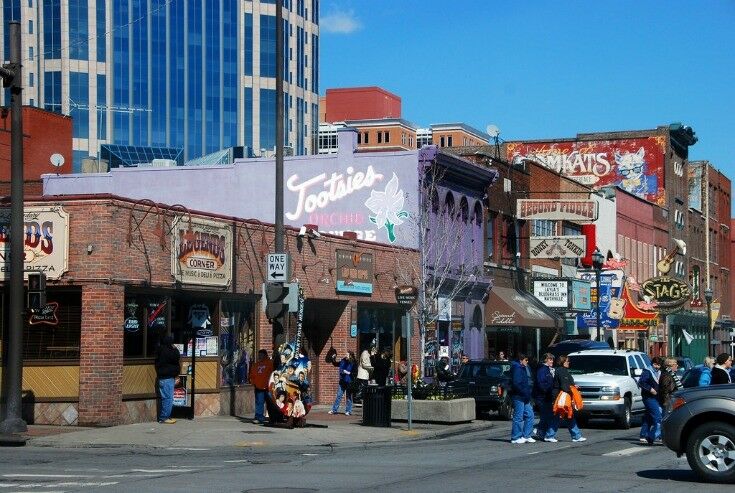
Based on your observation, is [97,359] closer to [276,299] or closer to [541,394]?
[276,299]

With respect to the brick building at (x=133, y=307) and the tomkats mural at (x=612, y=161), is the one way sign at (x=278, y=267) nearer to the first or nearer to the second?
the brick building at (x=133, y=307)

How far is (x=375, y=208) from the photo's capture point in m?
40.1

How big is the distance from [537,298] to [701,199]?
43.2 metres

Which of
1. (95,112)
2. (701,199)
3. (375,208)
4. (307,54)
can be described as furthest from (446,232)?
(307,54)

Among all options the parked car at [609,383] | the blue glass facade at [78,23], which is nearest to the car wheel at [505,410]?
the parked car at [609,383]

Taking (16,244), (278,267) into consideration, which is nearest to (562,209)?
(278,267)

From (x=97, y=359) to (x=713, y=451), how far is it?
510 inches

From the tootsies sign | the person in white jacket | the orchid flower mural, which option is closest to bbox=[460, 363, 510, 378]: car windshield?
the person in white jacket

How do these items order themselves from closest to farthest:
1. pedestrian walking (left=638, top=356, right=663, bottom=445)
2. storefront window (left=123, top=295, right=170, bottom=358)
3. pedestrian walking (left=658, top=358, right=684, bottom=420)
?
pedestrian walking (left=638, top=356, right=663, bottom=445) → pedestrian walking (left=658, top=358, right=684, bottom=420) → storefront window (left=123, top=295, right=170, bottom=358)

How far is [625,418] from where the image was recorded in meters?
29.0

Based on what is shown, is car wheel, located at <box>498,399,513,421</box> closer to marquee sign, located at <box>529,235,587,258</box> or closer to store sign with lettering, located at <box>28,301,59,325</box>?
store sign with lettering, located at <box>28,301,59,325</box>

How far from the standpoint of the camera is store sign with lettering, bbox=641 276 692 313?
5984 centimetres

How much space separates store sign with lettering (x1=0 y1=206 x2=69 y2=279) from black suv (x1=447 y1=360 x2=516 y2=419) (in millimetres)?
10631

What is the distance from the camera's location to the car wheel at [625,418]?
28922mm
